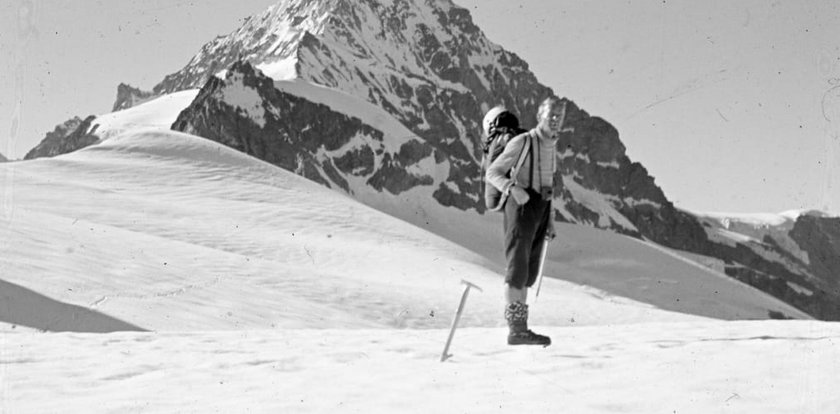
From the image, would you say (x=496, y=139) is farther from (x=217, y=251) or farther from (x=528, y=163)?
(x=217, y=251)

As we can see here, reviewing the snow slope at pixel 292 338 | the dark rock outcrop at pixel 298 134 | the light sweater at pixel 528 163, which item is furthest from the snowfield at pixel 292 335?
the dark rock outcrop at pixel 298 134

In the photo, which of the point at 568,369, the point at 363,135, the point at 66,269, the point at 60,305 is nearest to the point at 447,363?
the point at 568,369

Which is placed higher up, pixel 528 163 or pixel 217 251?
pixel 528 163

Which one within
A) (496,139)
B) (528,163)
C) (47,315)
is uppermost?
(496,139)

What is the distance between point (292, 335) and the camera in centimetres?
826

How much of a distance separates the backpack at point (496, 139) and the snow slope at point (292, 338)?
138 centimetres

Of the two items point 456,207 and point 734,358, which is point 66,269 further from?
point 456,207

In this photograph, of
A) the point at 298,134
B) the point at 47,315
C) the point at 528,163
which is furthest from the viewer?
the point at 298,134

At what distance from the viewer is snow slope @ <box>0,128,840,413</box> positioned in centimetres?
503

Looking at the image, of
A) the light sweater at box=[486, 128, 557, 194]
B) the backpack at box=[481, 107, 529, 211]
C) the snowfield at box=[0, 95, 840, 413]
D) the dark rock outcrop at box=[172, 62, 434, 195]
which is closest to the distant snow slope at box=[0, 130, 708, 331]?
the snowfield at box=[0, 95, 840, 413]

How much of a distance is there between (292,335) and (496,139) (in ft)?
10.0

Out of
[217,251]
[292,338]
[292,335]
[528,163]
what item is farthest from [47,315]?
[217,251]

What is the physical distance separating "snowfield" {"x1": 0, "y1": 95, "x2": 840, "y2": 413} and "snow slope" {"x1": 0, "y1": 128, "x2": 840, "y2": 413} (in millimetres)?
30

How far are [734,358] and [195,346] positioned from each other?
474 cm
